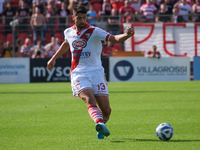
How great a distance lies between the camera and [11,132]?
607cm

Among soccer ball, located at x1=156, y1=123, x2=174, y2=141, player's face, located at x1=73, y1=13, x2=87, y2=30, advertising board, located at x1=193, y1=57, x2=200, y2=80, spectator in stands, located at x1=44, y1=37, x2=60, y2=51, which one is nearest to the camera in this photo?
soccer ball, located at x1=156, y1=123, x2=174, y2=141

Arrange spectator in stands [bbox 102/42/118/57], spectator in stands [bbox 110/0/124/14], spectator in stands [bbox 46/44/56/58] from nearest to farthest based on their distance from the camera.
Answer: spectator in stands [bbox 46/44/56/58]
spectator in stands [bbox 102/42/118/57]
spectator in stands [bbox 110/0/124/14]

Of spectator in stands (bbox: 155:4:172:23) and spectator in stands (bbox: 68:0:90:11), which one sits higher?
spectator in stands (bbox: 68:0:90:11)

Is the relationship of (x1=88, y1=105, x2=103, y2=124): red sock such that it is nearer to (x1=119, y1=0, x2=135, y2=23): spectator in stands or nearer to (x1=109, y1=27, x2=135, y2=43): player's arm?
(x1=109, y1=27, x2=135, y2=43): player's arm

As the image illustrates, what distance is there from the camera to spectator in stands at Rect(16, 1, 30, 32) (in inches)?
810

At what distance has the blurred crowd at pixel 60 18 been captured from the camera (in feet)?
67.2

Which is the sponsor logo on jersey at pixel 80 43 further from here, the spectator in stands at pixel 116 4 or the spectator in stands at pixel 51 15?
the spectator in stands at pixel 116 4

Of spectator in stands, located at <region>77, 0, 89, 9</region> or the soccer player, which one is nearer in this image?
the soccer player

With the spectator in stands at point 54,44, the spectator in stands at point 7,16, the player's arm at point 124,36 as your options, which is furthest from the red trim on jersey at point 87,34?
the spectator in stands at point 7,16

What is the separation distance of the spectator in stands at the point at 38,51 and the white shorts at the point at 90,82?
49.6 ft

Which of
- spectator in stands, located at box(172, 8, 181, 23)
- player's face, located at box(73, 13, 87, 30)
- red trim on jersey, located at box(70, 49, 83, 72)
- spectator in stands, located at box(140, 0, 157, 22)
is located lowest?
red trim on jersey, located at box(70, 49, 83, 72)

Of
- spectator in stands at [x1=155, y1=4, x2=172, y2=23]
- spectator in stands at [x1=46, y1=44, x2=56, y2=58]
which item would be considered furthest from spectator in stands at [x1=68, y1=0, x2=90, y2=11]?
spectator in stands at [x1=155, y1=4, x2=172, y2=23]

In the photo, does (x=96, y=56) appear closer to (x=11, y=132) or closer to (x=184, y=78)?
(x=11, y=132)

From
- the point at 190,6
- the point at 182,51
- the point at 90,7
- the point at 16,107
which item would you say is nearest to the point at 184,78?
the point at 182,51
